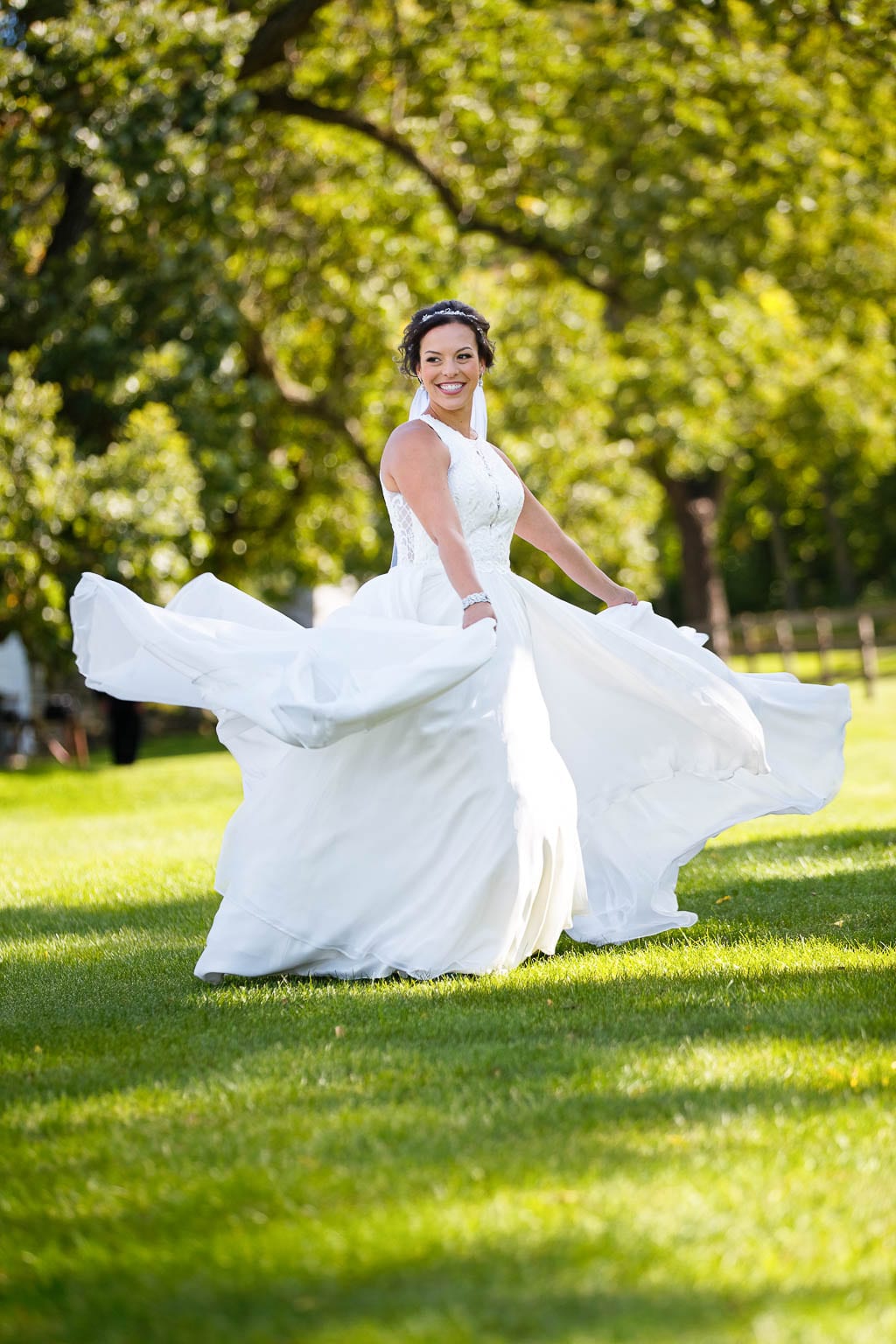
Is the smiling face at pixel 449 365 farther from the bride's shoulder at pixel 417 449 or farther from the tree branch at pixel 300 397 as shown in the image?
the tree branch at pixel 300 397

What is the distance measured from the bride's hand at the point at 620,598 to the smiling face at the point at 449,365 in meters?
1.27

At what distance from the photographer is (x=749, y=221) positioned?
846 inches

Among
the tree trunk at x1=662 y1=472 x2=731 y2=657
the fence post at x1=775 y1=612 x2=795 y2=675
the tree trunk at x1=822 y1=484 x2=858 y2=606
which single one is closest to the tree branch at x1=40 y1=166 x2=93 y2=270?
the fence post at x1=775 y1=612 x2=795 y2=675

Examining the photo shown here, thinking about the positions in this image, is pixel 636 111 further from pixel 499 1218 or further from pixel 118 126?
pixel 499 1218

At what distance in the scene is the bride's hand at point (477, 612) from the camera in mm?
5992

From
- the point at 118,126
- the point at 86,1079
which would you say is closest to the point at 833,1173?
the point at 86,1079

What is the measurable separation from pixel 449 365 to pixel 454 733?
165 cm

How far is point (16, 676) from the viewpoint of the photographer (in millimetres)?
32219

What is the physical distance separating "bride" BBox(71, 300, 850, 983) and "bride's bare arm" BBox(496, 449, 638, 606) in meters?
0.02

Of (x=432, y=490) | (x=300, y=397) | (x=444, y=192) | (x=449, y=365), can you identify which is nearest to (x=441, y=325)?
(x=449, y=365)

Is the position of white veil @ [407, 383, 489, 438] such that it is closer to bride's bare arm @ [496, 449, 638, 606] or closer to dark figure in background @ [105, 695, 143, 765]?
bride's bare arm @ [496, 449, 638, 606]

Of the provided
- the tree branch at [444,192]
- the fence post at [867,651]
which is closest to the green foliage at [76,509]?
the tree branch at [444,192]

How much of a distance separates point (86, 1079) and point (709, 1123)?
183 centimetres

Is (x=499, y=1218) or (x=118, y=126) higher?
(x=118, y=126)
